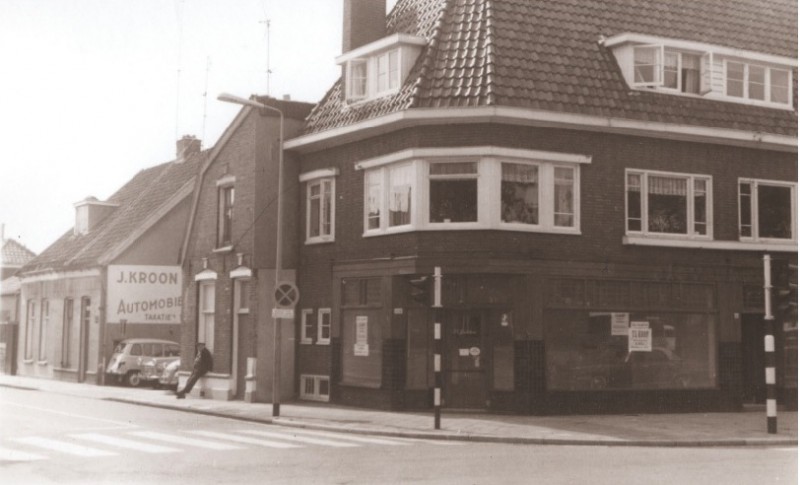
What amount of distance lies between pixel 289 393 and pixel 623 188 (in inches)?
421

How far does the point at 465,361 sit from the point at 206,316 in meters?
10.6

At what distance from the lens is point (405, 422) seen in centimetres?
2170

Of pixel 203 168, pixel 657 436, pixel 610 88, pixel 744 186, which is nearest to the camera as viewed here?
pixel 657 436

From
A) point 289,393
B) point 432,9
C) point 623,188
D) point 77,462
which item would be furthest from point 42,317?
point 77,462

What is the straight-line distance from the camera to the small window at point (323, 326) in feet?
90.5

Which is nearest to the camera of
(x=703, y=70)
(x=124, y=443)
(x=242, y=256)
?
(x=124, y=443)

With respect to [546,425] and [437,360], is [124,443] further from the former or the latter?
[546,425]

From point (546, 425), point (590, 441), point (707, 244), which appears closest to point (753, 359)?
point (707, 244)

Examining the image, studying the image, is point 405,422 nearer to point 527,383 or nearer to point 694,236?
point 527,383

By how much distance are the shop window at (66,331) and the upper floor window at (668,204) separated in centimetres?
2587

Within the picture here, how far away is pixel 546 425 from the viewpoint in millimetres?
21188

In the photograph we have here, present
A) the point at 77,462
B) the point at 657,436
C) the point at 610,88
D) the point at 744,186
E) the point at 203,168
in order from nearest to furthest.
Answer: the point at 77,462 → the point at 657,436 → the point at 610,88 → the point at 744,186 → the point at 203,168

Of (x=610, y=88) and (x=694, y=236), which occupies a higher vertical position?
(x=610, y=88)

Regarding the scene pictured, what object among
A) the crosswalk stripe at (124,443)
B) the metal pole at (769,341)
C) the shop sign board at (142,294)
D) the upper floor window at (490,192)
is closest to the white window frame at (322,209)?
the upper floor window at (490,192)
